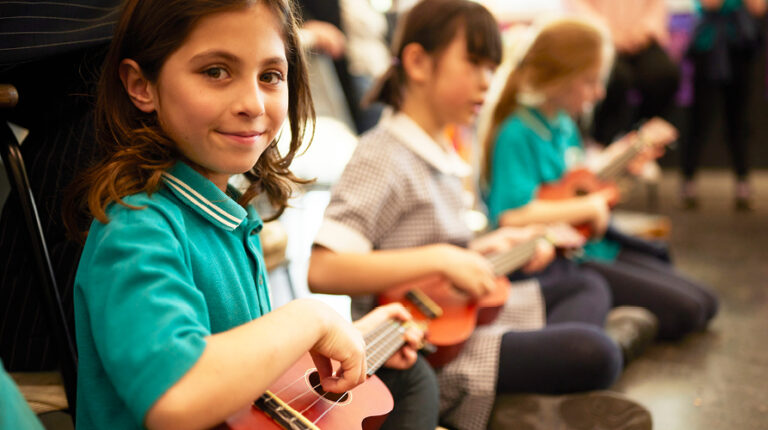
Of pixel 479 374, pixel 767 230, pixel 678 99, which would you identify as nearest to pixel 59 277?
pixel 479 374

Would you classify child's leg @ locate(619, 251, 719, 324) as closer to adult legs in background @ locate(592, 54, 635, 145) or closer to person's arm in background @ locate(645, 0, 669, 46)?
adult legs in background @ locate(592, 54, 635, 145)

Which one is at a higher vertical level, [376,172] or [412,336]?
[376,172]

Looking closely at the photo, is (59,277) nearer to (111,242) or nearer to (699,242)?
(111,242)

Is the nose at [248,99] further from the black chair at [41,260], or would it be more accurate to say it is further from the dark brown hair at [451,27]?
the dark brown hair at [451,27]

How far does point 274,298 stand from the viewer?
1716 millimetres

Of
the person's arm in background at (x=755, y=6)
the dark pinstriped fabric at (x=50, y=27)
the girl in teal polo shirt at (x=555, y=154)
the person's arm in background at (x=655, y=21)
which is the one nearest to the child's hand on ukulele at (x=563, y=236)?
the girl in teal polo shirt at (x=555, y=154)

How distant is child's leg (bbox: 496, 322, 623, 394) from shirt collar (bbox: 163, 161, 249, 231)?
2.29ft

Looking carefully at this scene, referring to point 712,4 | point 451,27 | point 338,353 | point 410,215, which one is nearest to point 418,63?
point 451,27

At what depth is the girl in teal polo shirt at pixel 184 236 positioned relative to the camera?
0.55 m

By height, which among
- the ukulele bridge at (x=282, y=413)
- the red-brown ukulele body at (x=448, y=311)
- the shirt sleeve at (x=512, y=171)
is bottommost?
the red-brown ukulele body at (x=448, y=311)

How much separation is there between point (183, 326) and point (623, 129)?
3.57m

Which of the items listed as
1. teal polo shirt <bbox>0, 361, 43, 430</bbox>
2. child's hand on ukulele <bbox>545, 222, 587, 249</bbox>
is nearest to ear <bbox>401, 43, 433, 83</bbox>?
child's hand on ukulele <bbox>545, 222, 587, 249</bbox>

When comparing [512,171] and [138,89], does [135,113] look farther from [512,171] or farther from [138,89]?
[512,171]

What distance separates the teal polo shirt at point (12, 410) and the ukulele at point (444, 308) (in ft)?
2.31
